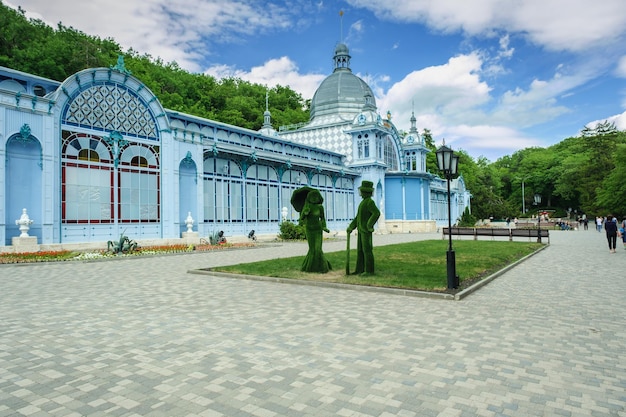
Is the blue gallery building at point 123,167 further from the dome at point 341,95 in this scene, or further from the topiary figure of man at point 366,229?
the topiary figure of man at point 366,229

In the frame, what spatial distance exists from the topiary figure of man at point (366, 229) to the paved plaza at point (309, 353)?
6.85 feet

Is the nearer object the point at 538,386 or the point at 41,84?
the point at 538,386

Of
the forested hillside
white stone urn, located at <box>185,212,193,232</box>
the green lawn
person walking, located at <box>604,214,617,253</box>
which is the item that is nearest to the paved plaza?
the green lawn

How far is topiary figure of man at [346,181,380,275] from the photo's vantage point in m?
11.2

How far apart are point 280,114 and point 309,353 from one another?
58.3 m

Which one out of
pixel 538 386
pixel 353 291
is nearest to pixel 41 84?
pixel 353 291

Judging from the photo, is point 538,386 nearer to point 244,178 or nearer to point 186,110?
point 244,178

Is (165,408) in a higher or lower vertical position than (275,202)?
lower

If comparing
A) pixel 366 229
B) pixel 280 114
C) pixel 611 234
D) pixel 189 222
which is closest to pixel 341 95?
pixel 280 114

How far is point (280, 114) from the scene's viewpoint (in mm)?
61188

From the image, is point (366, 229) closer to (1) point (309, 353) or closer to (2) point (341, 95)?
(1) point (309, 353)

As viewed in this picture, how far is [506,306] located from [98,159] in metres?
19.8

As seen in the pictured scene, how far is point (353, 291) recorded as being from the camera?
9656mm

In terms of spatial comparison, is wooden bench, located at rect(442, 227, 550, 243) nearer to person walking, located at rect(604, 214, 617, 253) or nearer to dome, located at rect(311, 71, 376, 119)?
person walking, located at rect(604, 214, 617, 253)
